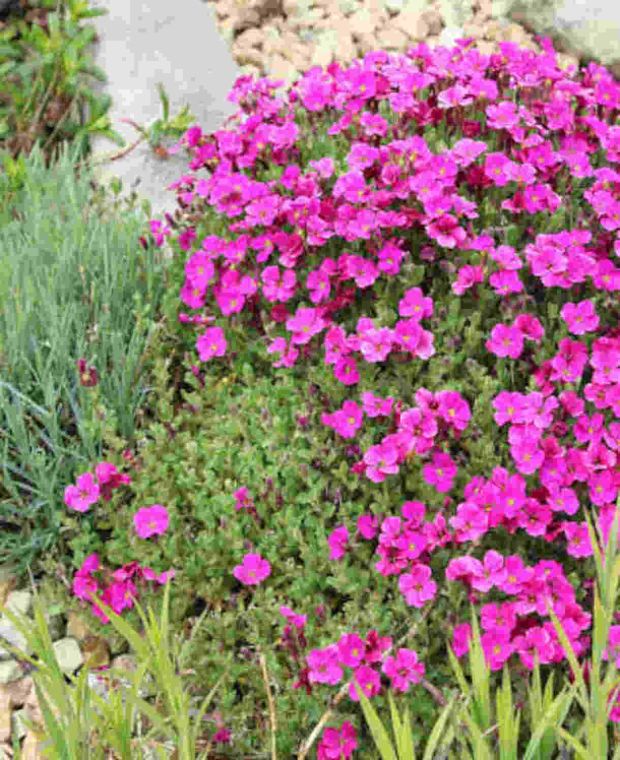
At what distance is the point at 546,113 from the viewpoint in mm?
3420

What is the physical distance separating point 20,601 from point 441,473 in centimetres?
131

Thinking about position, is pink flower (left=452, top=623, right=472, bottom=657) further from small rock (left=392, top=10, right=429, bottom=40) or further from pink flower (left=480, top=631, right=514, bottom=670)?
small rock (left=392, top=10, right=429, bottom=40)

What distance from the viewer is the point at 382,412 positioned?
2781mm

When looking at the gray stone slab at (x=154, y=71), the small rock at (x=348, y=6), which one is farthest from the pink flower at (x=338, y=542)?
the small rock at (x=348, y=6)

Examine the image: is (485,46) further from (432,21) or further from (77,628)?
(77,628)

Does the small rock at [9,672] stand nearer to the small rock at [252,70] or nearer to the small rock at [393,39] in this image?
the small rock at [252,70]

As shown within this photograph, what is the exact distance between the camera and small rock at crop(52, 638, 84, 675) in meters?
2.98

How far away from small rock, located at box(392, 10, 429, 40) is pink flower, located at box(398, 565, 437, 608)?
441 cm

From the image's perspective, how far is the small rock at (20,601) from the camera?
3.12 m

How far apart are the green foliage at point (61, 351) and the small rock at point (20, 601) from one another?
11cm

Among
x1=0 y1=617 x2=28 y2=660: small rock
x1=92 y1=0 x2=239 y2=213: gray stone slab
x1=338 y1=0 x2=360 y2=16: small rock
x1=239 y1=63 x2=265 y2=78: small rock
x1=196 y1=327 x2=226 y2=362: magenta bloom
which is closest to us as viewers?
x1=0 y1=617 x2=28 y2=660: small rock

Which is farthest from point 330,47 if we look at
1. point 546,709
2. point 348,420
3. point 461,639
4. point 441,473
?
point 546,709

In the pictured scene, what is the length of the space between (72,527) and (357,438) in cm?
82

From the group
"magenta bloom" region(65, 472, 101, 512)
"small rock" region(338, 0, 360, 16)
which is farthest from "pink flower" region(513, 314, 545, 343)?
"small rock" region(338, 0, 360, 16)
